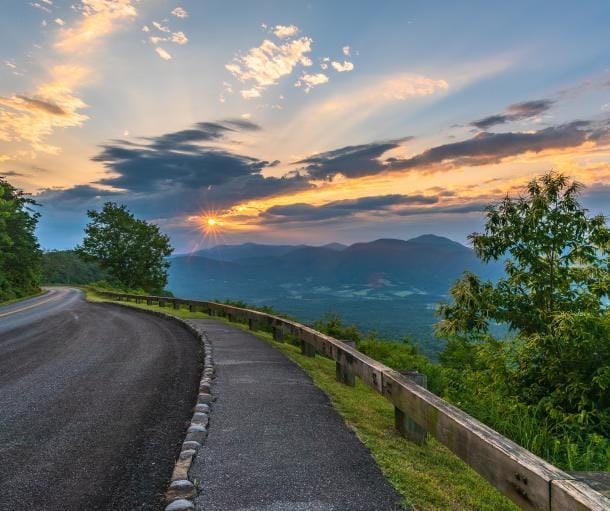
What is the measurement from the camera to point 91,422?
18.0 ft

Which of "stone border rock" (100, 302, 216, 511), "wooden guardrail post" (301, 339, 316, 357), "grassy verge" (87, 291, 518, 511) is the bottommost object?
"wooden guardrail post" (301, 339, 316, 357)

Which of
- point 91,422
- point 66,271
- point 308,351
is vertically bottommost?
point 308,351

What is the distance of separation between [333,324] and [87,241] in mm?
45750

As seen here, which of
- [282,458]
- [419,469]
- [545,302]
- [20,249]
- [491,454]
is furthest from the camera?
[20,249]

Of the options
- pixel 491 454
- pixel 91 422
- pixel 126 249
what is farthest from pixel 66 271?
pixel 491 454

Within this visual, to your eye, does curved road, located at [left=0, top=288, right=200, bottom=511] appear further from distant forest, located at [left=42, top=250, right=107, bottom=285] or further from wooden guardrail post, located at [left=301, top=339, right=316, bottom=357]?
distant forest, located at [left=42, top=250, right=107, bottom=285]

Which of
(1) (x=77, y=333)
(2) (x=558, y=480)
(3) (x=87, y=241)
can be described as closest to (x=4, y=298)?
(3) (x=87, y=241)

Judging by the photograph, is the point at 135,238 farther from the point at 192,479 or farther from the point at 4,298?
the point at 192,479

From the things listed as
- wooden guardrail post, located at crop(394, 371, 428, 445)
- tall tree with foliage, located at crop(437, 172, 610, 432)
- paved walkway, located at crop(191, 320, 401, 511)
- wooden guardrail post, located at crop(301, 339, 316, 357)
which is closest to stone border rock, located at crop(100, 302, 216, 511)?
paved walkway, located at crop(191, 320, 401, 511)

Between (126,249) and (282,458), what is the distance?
59903 mm

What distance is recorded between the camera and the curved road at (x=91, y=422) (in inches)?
147

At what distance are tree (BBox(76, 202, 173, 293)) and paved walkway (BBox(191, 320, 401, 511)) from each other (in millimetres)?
56901

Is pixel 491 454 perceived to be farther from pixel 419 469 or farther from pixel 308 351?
pixel 308 351

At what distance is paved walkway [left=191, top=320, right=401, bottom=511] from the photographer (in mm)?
3357
